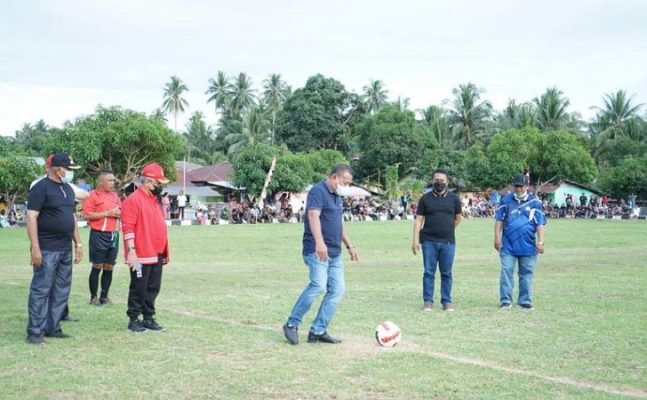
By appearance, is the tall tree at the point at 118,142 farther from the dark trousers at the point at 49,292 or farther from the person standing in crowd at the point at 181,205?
the dark trousers at the point at 49,292

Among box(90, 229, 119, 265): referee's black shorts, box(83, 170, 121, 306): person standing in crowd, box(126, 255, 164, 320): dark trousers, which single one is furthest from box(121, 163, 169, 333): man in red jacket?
box(90, 229, 119, 265): referee's black shorts

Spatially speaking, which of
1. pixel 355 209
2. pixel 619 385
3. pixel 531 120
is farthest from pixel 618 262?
pixel 531 120

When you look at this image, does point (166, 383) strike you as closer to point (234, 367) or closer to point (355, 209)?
point (234, 367)

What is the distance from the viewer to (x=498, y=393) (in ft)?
20.2

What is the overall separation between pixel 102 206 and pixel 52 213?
100 inches

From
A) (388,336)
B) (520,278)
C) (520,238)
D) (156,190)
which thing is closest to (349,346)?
(388,336)

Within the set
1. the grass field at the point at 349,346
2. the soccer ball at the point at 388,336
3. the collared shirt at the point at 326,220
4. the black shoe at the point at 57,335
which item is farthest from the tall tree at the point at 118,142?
the soccer ball at the point at 388,336

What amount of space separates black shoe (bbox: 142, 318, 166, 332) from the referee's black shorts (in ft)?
8.18

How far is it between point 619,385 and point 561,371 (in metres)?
0.59

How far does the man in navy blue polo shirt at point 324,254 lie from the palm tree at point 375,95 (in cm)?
7812

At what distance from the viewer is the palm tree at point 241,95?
91.6 m

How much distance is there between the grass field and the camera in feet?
20.8

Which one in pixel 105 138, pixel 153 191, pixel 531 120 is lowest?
pixel 153 191

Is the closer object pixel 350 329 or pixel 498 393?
pixel 498 393
